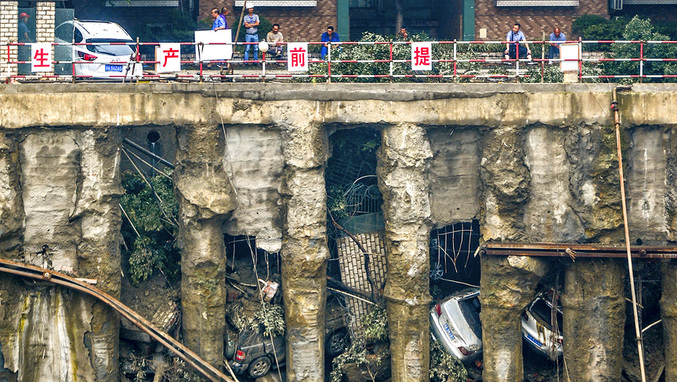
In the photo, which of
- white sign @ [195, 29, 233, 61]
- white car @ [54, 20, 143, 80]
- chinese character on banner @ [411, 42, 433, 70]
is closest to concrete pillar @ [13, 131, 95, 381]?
white car @ [54, 20, 143, 80]

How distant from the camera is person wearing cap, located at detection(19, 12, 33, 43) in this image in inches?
961

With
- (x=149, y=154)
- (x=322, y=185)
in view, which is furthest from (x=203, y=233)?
(x=322, y=185)

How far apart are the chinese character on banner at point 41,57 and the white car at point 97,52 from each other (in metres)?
0.63

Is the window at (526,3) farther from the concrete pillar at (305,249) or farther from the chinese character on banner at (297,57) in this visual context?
the concrete pillar at (305,249)

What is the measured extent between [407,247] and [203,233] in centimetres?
503

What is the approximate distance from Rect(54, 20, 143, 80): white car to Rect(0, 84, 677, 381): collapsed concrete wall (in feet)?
3.61

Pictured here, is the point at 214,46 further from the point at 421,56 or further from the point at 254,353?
the point at 254,353

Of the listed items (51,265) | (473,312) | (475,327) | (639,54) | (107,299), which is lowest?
(475,327)

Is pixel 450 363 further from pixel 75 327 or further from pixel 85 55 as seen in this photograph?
pixel 85 55

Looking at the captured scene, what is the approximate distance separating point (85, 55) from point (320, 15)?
27.4ft

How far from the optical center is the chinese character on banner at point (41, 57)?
22.8m

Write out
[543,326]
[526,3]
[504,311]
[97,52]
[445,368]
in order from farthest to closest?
[526,3], [97,52], [543,326], [445,368], [504,311]

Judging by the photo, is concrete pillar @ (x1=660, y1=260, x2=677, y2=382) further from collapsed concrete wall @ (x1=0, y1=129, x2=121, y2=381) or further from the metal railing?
collapsed concrete wall @ (x1=0, y1=129, x2=121, y2=381)

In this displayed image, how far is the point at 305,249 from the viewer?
23000mm
